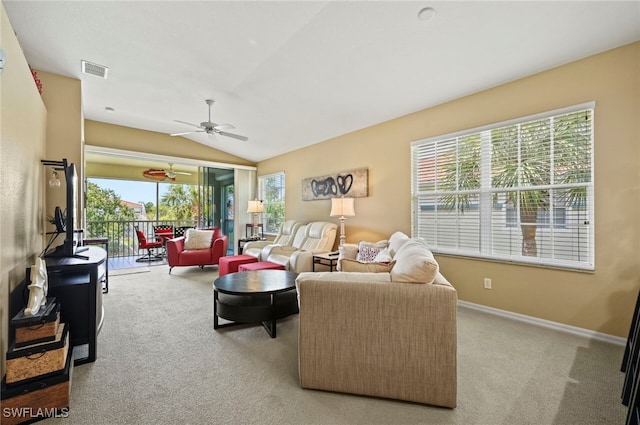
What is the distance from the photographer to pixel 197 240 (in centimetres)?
582

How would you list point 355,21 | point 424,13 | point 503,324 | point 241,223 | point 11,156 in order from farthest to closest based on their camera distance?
point 241,223, point 503,324, point 355,21, point 424,13, point 11,156

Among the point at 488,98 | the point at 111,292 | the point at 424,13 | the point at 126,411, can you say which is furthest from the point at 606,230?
the point at 111,292

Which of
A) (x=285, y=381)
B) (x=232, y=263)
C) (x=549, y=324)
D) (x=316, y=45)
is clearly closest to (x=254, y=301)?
(x=285, y=381)

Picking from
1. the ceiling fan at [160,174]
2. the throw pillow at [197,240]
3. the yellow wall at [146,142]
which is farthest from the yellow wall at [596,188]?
the ceiling fan at [160,174]

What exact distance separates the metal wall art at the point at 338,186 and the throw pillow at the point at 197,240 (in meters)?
2.21

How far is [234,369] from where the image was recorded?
213 cm

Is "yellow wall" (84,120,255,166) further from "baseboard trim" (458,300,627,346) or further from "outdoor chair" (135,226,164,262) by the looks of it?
"baseboard trim" (458,300,627,346)

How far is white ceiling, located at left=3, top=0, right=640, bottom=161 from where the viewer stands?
7.85 feet

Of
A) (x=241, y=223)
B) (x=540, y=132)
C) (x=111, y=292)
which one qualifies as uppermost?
(x=540, y=132)

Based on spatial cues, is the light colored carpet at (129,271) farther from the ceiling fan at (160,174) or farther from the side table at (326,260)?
the side table at (326,260)

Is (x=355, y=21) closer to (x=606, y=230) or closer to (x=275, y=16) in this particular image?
(x=275, y=16)

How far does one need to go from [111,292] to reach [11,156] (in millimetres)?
2957

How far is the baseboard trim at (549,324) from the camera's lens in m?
2.54

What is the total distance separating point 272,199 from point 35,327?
554cm
